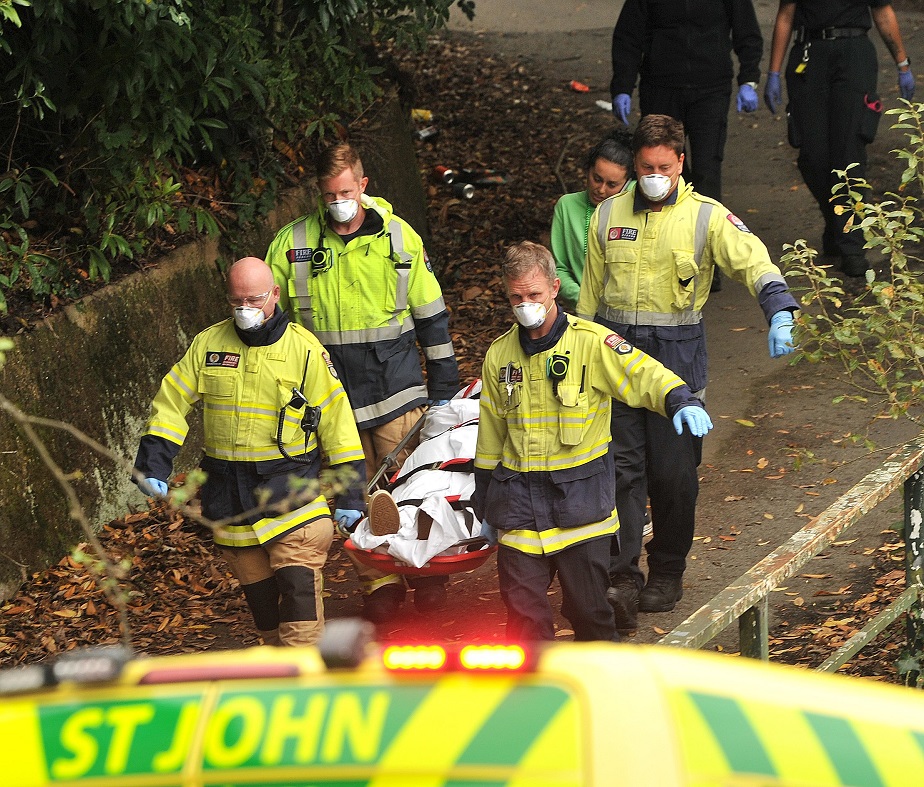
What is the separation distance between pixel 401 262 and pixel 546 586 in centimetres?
172

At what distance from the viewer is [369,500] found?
17.1 feet

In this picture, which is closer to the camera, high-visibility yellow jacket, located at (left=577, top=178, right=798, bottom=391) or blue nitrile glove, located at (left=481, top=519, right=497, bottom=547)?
blue nitrile glove, located at (left=481, top=519, right=497, bottom=547)

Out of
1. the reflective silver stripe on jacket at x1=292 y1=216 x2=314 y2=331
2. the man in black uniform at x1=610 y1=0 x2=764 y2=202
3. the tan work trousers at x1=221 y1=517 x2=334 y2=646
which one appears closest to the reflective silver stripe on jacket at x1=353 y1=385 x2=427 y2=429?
the reflective silver stripe on jacket at x1=292 y1=216 x2=314 y2=331

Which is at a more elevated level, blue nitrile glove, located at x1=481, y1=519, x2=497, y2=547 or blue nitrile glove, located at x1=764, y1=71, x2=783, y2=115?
blue nitrile glove, located at x1=764, y1=71, x2=783, y2=115

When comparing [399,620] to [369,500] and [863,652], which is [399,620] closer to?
[369,500]

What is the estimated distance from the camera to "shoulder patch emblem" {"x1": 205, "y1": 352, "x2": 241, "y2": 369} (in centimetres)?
500

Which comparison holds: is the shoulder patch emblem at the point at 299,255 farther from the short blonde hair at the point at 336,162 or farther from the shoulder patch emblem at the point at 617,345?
the shoulder patch emblem at the point at 617,345

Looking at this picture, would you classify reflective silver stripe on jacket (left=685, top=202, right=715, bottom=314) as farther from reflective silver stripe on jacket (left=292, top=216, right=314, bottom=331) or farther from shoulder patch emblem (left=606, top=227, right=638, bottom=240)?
reflective silver stripe on jacket (left=292, top=216, right=314, bottom=331)

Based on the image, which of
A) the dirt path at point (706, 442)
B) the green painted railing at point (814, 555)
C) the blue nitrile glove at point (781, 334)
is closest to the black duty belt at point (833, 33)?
the dirt path at point (706, 442)

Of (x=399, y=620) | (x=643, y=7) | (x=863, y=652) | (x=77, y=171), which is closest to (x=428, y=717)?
(x=863, y=652)

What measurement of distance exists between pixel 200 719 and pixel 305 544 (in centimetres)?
318

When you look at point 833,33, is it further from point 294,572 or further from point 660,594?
point 294,572

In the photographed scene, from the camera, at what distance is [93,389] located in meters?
6.91

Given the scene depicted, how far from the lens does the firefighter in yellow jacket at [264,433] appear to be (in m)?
4.97
